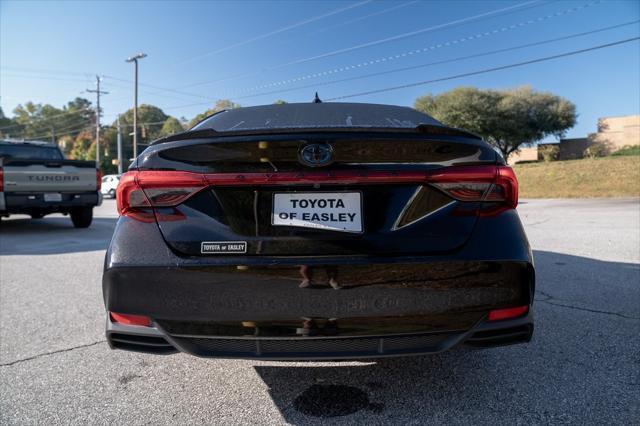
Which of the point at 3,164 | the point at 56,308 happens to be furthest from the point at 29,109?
the point at 56,308

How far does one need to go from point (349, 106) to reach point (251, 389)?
6.11ft

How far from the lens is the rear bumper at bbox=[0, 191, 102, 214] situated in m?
7.75

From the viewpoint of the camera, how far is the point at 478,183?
168 cm

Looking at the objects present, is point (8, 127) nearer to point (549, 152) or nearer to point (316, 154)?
point (549, 152)

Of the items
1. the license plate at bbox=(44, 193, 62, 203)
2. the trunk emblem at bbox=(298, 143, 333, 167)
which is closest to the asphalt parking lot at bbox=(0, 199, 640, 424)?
the trunk emblem at bbox=(298, 143, 333, 167)

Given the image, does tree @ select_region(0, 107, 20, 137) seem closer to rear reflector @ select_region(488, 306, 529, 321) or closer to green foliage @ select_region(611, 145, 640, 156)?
green foliage @ select_region(611, 145, 640, 156)

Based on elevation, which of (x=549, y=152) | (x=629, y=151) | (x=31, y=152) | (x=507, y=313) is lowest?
(x=507, y=313)

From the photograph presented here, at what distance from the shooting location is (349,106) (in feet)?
9.30

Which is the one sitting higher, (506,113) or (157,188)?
(506,113)

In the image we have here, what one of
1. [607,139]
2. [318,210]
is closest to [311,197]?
[318,210]

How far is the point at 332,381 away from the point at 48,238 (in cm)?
768

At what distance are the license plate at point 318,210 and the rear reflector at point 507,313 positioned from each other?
66 cm

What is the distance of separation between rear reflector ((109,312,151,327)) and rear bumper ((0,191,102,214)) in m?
7.75

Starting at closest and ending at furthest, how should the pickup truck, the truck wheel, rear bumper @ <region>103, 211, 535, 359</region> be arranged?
rear bumper @ <region>103, 211, 535, 359</region> → the pickup truck → the truck wheel
